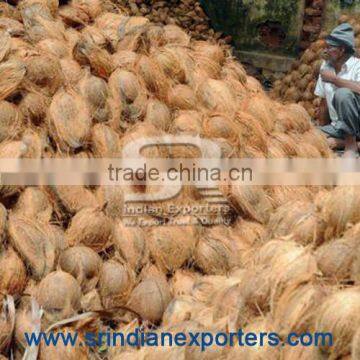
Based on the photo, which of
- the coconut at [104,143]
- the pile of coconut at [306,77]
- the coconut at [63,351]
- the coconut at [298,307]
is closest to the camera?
the coconut at [298,307]

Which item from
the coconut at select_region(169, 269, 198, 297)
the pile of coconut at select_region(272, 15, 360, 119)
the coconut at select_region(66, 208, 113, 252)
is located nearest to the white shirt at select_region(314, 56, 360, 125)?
the pile of coconut at select_region(272, 15, 360, 119)

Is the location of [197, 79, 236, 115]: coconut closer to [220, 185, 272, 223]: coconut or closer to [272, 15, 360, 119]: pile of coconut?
[220, 185, 272, 223]: coconut

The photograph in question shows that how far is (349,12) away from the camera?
7094mm

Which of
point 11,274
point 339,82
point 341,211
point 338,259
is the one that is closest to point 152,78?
point 11,274

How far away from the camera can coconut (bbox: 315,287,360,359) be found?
72.4 inches

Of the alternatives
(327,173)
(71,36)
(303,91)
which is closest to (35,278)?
(71,36)

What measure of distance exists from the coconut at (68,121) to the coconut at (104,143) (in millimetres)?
43

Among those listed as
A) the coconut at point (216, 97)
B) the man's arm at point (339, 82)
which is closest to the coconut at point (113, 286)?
the coconut at point (216, 97)

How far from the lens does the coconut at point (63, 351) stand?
7.99 ft

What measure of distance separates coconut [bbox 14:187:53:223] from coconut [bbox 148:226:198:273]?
0.43 meters

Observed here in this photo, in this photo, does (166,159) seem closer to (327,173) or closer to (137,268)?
(137,268)

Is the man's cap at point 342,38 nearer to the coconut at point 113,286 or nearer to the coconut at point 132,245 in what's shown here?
the coconut at point 132,245

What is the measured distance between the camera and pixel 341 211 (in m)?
2.15

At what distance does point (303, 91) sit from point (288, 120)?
3224 millimetres
